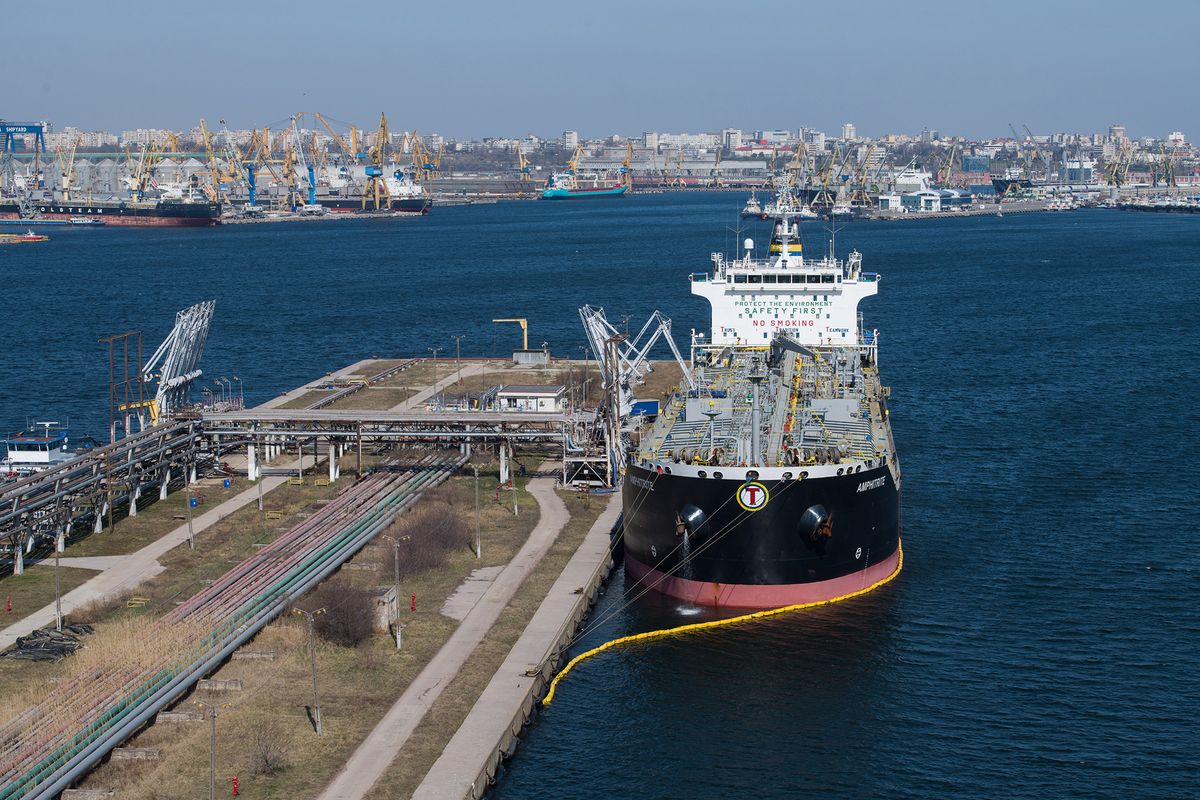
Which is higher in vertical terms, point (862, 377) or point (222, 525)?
point (862, 377)

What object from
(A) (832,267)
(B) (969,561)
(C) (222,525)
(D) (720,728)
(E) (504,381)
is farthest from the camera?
(E) (504,381)

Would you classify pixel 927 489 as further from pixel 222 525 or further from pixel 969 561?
pixel 222 525

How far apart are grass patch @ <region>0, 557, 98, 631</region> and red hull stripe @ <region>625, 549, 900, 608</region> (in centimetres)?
1865

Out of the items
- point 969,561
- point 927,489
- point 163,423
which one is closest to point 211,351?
point 163,423

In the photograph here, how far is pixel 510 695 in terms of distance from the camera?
36875mm

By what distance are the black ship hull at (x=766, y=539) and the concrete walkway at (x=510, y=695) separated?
9.74 feet

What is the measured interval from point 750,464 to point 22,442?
33691 mm

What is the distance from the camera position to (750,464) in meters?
45.0

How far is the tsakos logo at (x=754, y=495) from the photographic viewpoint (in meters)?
43.9

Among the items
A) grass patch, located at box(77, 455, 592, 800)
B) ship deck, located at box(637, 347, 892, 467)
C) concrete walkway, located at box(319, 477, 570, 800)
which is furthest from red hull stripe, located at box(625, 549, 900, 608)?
concrete walkway, located at box(319, 477, 570, 800)

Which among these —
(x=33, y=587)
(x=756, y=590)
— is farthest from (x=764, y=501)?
(x=33, y=587)

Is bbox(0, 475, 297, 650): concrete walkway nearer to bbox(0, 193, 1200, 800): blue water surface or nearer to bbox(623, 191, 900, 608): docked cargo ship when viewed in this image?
bbox(0, 193, 1200, 800): blue water surface

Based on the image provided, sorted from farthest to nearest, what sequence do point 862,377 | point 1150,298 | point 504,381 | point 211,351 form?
point 1150,298 → point 211,351 → point 504,381 → point 862,377

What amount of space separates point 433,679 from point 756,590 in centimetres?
1173
